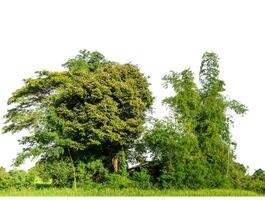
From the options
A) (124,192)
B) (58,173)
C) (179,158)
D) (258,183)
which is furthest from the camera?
(258,183)

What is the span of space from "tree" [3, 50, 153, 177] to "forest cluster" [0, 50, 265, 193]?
0.05m

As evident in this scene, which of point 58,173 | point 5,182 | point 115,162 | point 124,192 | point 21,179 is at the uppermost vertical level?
point 115,162

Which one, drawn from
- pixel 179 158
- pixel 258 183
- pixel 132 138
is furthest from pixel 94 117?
Answer: pixel 258 183

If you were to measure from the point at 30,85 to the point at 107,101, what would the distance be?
801cm

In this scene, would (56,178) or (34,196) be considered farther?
(56,178)

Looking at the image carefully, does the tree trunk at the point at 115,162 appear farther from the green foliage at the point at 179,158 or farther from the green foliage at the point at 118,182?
the green foliage at the point at 179,158

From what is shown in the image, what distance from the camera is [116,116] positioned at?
78.1 feet

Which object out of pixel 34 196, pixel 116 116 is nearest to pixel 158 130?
pixel 116 116

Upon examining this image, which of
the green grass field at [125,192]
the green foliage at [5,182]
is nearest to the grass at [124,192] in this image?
the green grass field at [125,192]

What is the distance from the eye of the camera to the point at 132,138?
79.8ft

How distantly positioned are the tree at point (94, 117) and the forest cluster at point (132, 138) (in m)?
0.05

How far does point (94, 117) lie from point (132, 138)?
2.20 meters

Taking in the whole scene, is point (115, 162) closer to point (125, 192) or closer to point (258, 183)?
point (125, 192)

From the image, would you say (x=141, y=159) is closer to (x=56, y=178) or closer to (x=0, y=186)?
(x=56, y=178)
